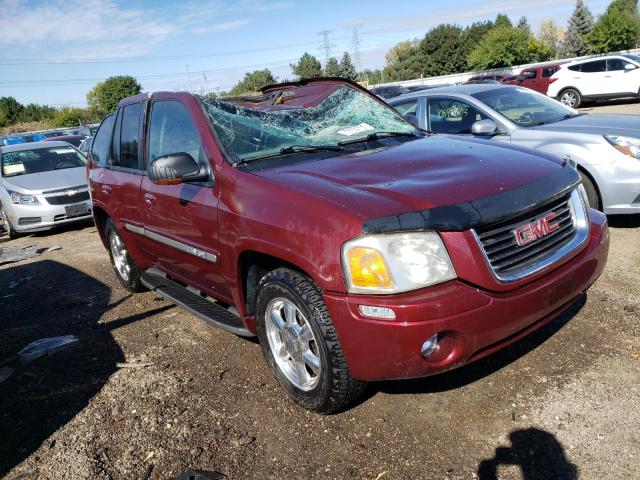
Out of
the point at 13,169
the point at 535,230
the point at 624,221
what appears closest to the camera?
the point at 535,230

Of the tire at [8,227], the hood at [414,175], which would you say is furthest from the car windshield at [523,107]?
the tire at [8,227]

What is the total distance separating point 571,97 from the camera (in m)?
19.6

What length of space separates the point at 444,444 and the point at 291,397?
898mm

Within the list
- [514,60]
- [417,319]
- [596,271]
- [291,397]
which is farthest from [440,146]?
[514,60]

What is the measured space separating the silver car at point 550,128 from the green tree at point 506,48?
163 feet

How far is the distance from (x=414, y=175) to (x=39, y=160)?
989 centimetres

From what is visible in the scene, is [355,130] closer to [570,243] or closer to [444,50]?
[570,243]

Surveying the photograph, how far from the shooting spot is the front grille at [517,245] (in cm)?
251

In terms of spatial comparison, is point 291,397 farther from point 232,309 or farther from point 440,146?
point 440,146

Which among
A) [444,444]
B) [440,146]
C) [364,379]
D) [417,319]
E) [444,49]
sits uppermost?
[444,49]

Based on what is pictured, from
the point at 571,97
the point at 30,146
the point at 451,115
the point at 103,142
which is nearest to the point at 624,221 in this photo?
the point at 451,115

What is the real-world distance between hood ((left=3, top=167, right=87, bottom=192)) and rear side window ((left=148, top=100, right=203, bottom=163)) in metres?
6.01

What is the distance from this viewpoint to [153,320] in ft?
15.6

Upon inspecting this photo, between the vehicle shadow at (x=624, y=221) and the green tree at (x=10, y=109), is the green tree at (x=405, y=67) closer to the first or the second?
the green tree at (x=10, y=109)
